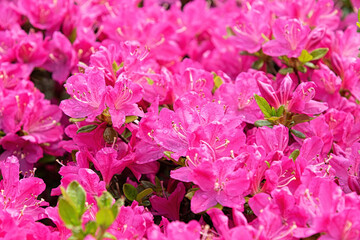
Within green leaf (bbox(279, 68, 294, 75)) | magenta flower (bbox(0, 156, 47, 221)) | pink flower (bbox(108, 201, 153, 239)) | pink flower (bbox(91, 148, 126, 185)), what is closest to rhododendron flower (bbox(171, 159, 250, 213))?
pink flower (bbox(108, 201, 153, 239))

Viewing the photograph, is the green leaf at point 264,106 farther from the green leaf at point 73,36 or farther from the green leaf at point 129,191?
the green leaf at point 73,36

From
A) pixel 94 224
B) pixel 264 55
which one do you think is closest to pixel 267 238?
pixel 94 224

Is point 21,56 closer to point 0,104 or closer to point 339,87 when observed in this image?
point 0,104

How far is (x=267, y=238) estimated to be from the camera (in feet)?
4.35

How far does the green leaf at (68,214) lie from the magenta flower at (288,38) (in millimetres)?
1010

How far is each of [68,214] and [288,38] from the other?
A: 105 centimetres

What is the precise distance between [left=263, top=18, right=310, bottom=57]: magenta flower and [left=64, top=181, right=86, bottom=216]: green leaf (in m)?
0.95

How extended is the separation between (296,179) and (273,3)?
0.96 m

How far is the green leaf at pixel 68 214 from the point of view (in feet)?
4.09

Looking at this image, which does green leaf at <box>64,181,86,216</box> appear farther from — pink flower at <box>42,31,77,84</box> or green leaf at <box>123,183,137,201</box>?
pink flower at <box>42,31,77,84</box>

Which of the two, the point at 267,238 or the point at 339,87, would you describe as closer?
the point at 267,238

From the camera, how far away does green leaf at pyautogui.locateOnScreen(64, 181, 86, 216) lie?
1.28 m

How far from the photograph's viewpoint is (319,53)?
193cm

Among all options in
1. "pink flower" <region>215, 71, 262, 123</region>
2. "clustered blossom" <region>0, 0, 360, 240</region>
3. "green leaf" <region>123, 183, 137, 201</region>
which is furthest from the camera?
"pink flower" <region>215, 71, 262, 123</region>
